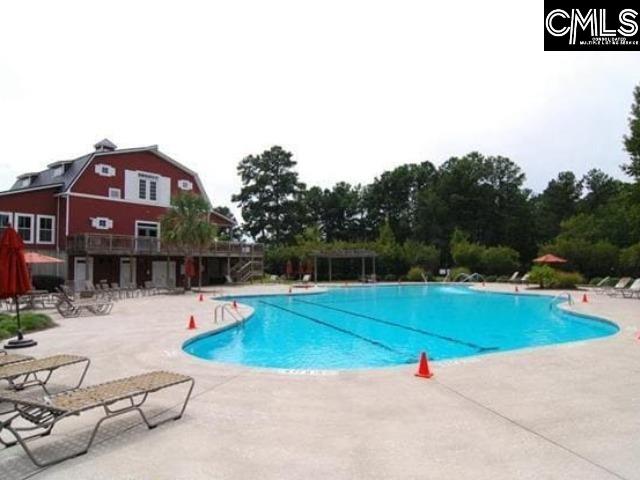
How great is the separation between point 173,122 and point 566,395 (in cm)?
1770

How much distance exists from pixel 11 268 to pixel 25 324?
13.9 ft

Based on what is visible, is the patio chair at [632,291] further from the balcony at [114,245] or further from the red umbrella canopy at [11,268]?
the red umbrella canopy at [11,268]

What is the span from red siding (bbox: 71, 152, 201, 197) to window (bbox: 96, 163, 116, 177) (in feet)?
0.48

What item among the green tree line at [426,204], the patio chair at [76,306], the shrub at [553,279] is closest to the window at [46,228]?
the patio chair at [76,306]

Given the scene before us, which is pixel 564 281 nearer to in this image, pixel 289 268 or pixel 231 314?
pixel 289 268

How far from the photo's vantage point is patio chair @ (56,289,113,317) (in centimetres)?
1409

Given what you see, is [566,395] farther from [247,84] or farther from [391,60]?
[247,84]

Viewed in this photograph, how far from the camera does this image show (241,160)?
54.8 metres

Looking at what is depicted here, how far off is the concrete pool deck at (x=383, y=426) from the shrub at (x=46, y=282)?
17.6m

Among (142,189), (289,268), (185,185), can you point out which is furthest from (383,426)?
(289,268)

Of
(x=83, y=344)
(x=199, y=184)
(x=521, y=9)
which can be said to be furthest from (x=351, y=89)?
(x=199, y=184)

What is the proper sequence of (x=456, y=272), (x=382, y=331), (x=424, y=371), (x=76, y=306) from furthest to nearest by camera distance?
(x=456, y=272)
(x=76, y=306)
(x=382, y=331)
(x=424, y=371)

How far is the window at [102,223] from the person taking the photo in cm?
2616

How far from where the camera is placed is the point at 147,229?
29125 mm
